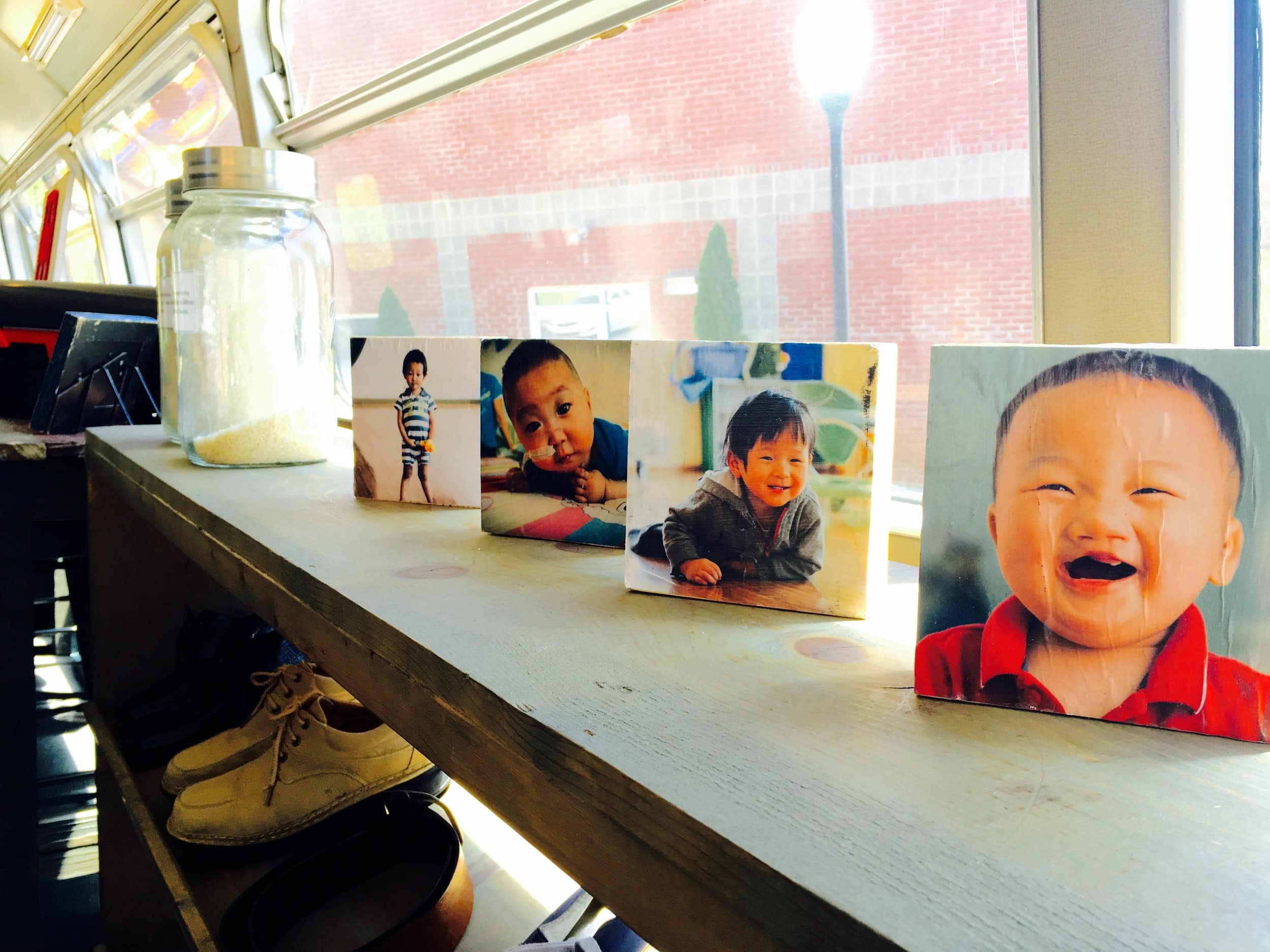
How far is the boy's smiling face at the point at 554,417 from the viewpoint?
798 mm

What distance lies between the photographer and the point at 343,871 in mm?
1093

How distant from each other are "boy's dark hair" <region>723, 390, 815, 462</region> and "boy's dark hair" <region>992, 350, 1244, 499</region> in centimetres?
15

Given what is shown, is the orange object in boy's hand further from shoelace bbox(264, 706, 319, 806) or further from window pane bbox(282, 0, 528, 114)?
window pane bbox(282, 0, 528, 114)

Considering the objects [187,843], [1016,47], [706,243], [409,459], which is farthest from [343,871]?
[1016,47]

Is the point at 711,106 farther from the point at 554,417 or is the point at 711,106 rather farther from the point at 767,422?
the point at 767,422

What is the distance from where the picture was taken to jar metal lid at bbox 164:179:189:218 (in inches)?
66.6

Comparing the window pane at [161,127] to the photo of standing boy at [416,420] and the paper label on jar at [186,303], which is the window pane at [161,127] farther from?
the photo of standing boy at [416,420]

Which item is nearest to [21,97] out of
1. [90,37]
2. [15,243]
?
[90,37]

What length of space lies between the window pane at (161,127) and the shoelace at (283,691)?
7.10 feet

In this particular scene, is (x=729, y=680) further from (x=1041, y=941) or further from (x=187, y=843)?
(x=187, y=843)

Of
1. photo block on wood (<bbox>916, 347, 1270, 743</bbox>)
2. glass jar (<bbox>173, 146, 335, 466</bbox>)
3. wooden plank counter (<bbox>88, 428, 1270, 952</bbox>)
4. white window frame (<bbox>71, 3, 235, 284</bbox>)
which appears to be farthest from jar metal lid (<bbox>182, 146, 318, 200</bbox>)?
white window frame (<bbox>71, 3, 235, 284</bbox>)

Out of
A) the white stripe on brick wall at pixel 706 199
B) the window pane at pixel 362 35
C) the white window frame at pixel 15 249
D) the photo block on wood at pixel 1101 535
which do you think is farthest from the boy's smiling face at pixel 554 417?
the white window frame at pixel 15 249

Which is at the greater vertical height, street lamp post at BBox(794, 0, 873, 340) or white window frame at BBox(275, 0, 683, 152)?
white window frame at BBox(275, 0, 683, 152)

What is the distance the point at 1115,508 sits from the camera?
0.44 metres
